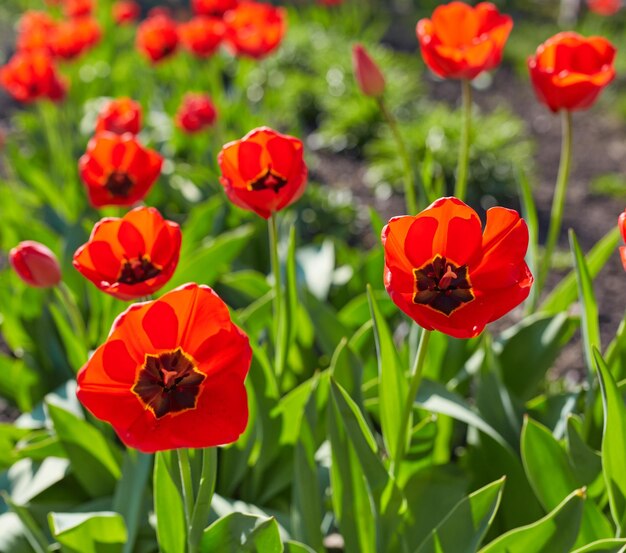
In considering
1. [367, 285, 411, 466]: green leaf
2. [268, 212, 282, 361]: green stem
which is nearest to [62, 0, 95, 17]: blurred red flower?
[268, 212, 282, 361]: green stem

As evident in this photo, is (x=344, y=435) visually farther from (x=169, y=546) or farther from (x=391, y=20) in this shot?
(x=391, y=20)

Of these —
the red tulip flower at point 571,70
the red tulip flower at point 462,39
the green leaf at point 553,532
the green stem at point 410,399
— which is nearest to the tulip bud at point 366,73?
the red tulip flower at point 462,39

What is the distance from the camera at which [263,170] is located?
4.83 feet

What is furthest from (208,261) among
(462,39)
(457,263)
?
(457,263)

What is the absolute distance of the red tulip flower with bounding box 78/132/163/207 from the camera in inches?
71.9

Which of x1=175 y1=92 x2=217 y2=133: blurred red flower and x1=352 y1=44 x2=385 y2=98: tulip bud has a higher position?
x1=352 y1=44 x2=385 y2=98: tulip bud

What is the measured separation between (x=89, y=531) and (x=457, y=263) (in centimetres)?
87

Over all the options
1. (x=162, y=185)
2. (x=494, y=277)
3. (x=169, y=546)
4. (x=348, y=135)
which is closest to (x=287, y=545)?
(x=169, y=546)

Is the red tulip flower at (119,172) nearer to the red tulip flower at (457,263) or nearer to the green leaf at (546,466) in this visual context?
the red tulip flower at (457,263)

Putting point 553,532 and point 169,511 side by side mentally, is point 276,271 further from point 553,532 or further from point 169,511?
point 553,532

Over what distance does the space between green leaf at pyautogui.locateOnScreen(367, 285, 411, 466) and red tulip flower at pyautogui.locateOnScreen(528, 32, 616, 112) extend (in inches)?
24.6

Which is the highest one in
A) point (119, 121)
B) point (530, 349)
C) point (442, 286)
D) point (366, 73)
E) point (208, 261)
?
point (442, 286)

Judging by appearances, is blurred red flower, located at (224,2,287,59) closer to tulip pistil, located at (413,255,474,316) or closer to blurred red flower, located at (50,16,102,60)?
blurred red flower, located at (50,16,102,60)

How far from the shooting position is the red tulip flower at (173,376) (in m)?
1.06
